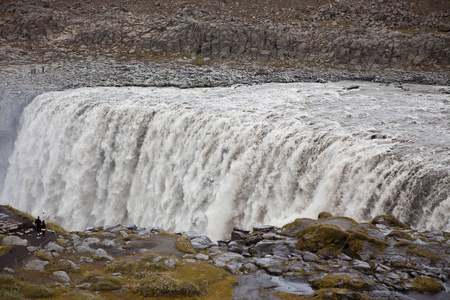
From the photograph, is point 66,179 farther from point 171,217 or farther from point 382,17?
point 382,17

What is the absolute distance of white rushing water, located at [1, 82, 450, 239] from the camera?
59.2 ft

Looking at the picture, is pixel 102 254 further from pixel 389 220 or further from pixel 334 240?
pixel 389 220

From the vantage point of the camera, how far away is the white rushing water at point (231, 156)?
18031 millimetres

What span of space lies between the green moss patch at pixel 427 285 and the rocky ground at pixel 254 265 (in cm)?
3

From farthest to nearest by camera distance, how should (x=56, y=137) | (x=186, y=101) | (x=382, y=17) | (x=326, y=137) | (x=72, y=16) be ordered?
(x=72, y=16), (x=382, y=17), (x=56, y=137), (x=186, y=101), (x=326, y=137)

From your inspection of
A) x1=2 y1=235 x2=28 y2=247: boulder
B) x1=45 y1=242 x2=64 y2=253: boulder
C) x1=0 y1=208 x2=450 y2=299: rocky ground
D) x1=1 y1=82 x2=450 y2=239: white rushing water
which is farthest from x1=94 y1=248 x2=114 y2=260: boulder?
x1=1 y1=82 x2=450 y2=239: white rushing water

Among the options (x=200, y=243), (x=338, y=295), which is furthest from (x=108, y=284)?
(x=338, y=295)

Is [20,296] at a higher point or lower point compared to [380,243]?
lower

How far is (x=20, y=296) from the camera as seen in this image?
11188 mm

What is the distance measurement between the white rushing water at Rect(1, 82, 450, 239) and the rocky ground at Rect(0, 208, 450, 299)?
2535mm

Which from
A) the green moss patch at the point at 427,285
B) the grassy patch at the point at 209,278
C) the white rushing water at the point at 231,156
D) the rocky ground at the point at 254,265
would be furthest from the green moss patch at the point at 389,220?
the grassy patch at the point at 209,278

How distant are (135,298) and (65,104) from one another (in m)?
29.8

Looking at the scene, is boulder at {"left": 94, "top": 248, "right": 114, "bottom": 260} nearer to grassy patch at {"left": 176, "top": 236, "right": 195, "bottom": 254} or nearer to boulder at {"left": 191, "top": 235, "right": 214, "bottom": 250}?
grassy patch at {"left": 176, "top": 236, "right": 195, "bottom": 254}

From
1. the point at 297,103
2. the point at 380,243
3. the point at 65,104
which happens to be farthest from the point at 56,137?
the point at 380,243
